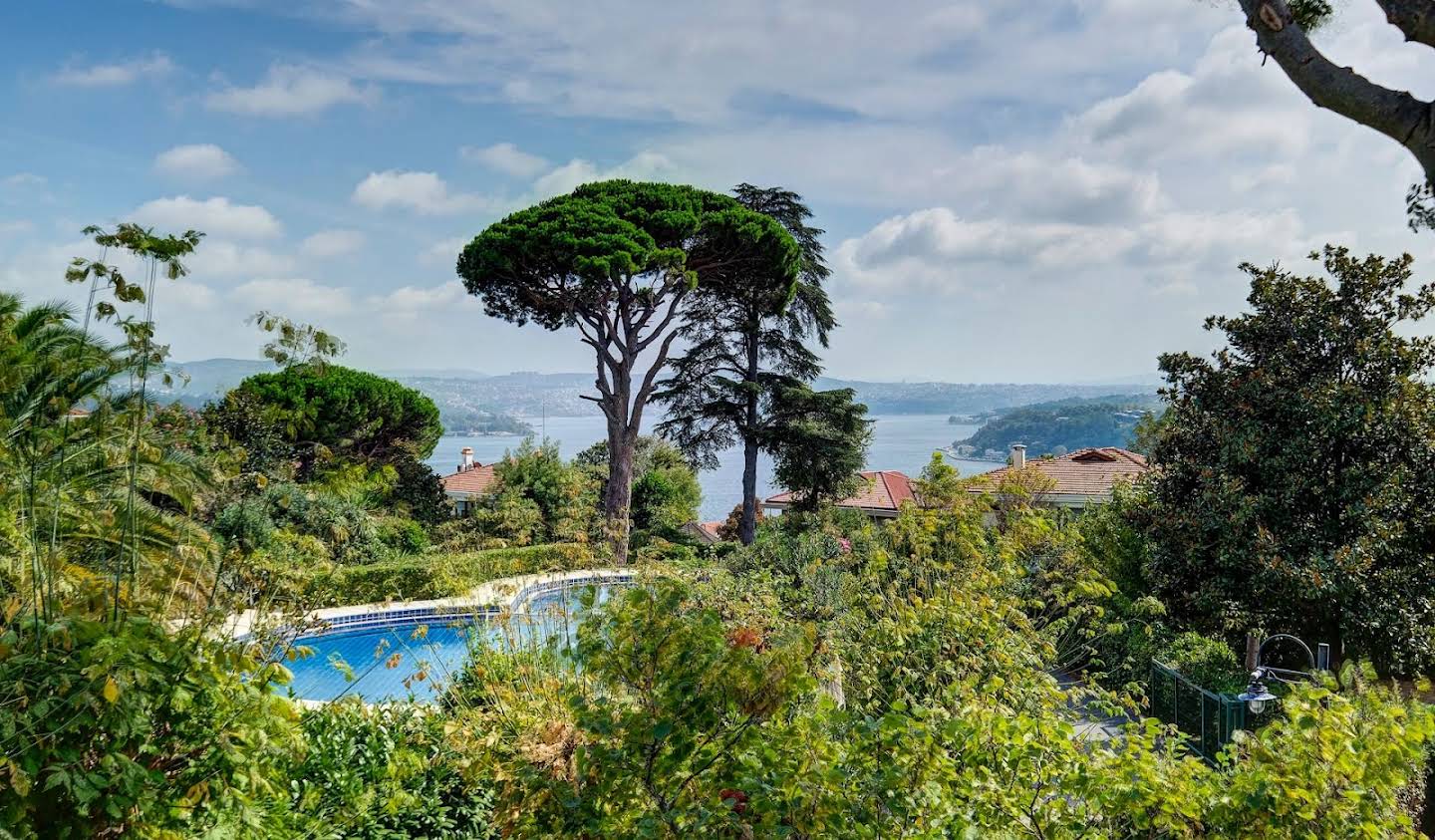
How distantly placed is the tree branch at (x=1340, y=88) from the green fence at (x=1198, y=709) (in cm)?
611

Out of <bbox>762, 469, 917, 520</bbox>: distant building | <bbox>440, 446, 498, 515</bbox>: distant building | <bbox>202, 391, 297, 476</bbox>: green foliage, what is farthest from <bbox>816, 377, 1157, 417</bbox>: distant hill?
<bbox>202, 391, 297, 476</bbox>: green foliage

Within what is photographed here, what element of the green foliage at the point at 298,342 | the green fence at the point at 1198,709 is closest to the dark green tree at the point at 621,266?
the green fence at the point at 1198,709

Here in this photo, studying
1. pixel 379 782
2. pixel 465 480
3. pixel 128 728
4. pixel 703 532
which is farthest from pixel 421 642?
pixel 465 480

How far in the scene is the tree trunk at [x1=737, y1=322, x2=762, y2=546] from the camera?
19359 millimetres

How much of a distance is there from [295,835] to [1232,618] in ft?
32.4

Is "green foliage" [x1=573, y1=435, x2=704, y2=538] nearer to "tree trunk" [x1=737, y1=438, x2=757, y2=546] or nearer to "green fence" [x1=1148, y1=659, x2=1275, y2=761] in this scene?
"tree trunk" [x1=737, y1=438, x2=757, y2=546]

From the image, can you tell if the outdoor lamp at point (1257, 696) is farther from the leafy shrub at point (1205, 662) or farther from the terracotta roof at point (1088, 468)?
the terracotta roof at point (1088, 468)

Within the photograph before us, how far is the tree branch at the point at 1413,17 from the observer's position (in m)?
3.02

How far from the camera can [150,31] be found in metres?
7.36

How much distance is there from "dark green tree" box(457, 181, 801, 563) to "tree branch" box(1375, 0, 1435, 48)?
45.4 feet

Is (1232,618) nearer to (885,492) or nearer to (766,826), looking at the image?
(766,826)

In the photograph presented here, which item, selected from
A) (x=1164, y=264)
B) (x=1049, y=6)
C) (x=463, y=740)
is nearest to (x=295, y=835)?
(x=463, y=740)

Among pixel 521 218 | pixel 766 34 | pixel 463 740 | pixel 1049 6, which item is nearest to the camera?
pixel 463 740

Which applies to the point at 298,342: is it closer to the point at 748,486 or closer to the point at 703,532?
the point at 748,486
